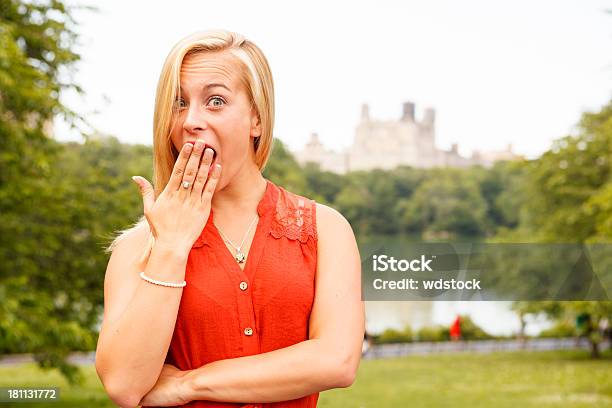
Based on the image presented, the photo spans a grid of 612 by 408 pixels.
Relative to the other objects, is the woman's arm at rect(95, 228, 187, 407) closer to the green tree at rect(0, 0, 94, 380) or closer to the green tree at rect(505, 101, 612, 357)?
the green tree at rect(0, 0, 94, 380)

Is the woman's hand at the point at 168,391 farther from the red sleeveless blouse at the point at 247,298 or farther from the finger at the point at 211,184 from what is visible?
the finger at the point at 211,184

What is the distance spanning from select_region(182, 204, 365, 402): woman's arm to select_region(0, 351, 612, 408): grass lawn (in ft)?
49.4

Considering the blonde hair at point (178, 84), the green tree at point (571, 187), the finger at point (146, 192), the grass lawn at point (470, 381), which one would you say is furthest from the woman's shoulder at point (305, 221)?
the green tree at point (571, 187)

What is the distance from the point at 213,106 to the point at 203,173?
0.42 feet

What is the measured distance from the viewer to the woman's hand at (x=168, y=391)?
1516mm

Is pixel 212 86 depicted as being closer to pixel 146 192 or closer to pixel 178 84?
pixel 178 84

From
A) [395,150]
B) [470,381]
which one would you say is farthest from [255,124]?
[395,150]

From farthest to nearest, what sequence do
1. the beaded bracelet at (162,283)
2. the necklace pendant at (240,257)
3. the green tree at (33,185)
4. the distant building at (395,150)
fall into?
the distant building at (395,150) → the green tree at (33,185) → the necklace pendant at (240,257) → the beaded bracelet at (162,283)

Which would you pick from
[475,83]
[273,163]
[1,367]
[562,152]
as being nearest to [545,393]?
[562,152]

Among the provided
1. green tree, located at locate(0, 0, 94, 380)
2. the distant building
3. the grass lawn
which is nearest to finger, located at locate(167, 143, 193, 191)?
green tree, located at locate(0, 0, 94, 380)

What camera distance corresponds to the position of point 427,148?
150ft

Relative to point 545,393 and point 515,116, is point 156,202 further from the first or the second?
point 515,116

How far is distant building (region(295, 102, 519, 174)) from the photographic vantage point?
36.0 meters

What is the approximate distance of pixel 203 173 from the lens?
1.46m
